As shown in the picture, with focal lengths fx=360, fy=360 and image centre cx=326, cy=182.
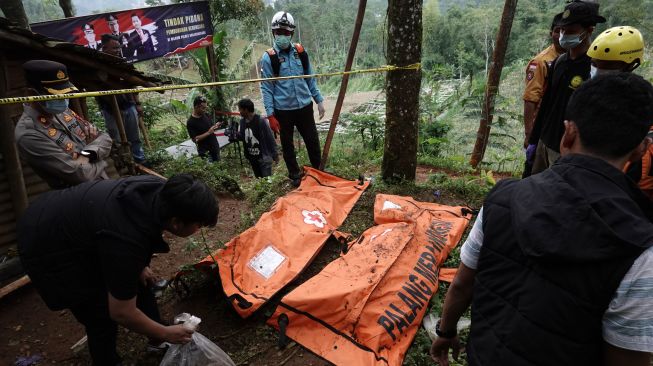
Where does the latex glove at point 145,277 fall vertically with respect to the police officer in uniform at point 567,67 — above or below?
below

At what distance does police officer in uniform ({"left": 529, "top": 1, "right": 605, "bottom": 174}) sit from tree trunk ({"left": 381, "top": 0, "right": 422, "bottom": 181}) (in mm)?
1482

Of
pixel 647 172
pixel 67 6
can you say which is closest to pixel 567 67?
pixel 647 172

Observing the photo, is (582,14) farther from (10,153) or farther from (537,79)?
(10,153)

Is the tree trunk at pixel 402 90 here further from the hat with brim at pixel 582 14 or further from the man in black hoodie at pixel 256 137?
the man in black hoodie at pixel 256 137

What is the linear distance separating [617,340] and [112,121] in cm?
705

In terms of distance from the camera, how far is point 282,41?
171 inches

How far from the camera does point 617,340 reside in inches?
37.4

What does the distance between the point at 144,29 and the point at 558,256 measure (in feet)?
30.5

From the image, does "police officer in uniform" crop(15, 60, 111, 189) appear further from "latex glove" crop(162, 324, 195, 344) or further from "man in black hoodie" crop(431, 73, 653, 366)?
"man in black hoodie" crop(431, 73, 653, 366)

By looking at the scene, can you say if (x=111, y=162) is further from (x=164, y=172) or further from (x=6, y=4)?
(x=6, y=4)

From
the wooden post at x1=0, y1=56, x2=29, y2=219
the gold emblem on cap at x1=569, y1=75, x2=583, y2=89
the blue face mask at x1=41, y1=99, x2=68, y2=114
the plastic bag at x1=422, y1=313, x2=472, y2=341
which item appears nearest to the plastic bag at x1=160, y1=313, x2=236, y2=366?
the plastic bag at x1=422, y1=313, x2=472, y2=341

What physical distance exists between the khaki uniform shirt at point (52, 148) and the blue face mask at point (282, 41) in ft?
7.82

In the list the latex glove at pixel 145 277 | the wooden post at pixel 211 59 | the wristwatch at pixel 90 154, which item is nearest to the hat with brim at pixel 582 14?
the latex glove at pixel 145 277

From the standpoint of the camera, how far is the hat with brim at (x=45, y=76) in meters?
2.53
